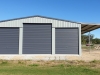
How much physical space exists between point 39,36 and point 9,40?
3108mm

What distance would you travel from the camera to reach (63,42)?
689 inches

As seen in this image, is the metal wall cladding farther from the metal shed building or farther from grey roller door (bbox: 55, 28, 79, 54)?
grey roller door (bbox: 55, 28, 79, 54)

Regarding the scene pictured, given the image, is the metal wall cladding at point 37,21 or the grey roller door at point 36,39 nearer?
the grey roller door at point 36,39

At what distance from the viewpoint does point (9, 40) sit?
17.7 meters

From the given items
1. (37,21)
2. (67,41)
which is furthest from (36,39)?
(67,41)

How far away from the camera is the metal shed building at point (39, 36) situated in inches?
685

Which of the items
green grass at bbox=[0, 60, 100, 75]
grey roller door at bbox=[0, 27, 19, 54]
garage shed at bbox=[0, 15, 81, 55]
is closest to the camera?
green grass at bbox=[0, 60, 100, 75]

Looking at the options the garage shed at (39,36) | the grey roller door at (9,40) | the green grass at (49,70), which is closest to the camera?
the green grass at (49,70)

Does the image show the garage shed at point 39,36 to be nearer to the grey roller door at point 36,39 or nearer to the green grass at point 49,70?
the grey roller door at point 36,39

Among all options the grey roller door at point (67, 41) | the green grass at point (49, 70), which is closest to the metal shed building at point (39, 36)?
the grey roller door at point (67, 41)

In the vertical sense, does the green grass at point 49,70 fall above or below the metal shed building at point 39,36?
below

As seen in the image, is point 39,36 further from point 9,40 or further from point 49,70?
point 49,70

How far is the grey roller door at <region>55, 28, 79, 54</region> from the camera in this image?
17402 millimetres

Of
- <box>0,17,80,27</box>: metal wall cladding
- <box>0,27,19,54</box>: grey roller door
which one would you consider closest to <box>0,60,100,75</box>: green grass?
<box>0,27,19,54</box>: grey roller door
